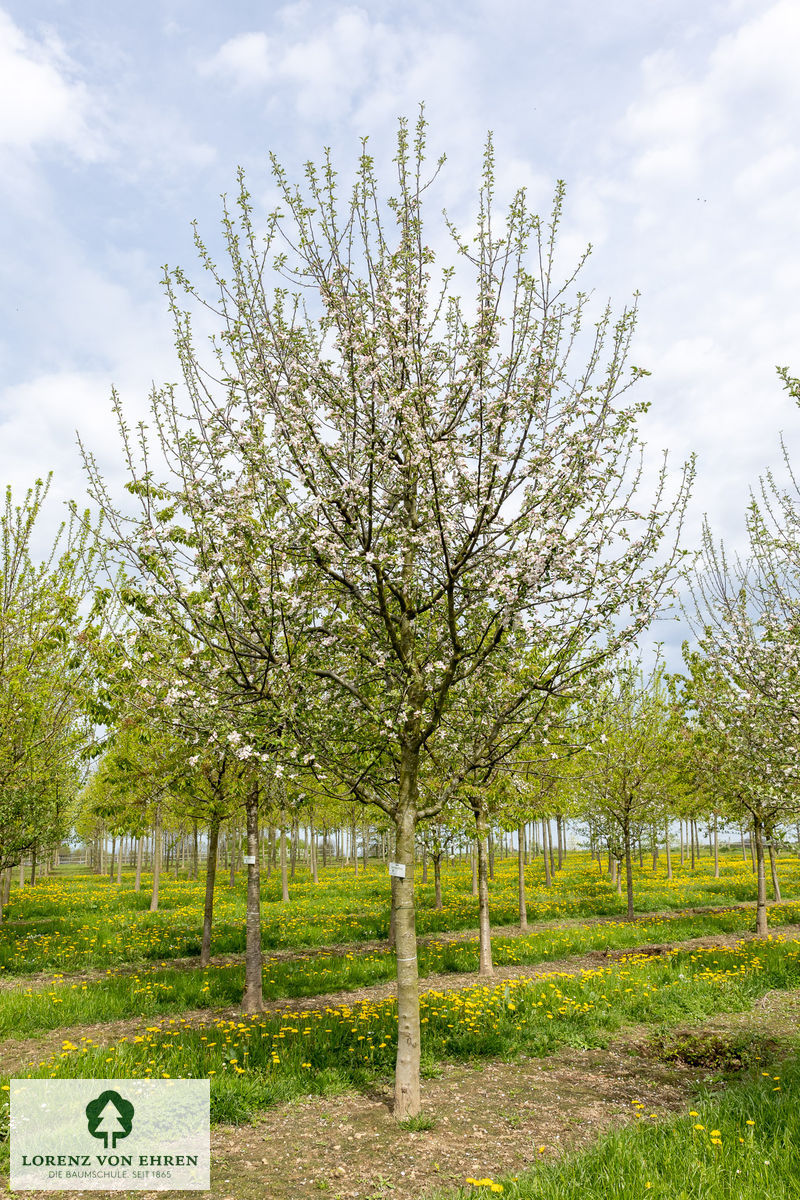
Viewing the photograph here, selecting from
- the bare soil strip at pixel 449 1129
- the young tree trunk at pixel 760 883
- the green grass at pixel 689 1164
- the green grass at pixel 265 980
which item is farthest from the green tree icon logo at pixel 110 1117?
the young tree trunk at pixel 760 883

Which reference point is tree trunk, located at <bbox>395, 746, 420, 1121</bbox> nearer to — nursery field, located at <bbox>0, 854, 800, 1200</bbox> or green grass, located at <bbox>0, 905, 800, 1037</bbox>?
nursery field, located at <bbox>0, 854, 800, 1200</bbox>

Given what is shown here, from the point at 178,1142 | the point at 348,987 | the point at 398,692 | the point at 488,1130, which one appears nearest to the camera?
the point at 178,1142

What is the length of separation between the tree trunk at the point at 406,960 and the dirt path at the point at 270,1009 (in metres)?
3.34

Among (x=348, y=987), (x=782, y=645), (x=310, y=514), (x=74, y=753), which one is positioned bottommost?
(x=348, y=987)

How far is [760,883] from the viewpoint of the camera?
18844 millimetres

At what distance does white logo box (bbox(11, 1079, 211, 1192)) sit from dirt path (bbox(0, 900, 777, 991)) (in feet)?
22.1

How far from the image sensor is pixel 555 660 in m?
7.12

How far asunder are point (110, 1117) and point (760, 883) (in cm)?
1798

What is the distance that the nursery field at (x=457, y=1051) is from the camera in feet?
18.3

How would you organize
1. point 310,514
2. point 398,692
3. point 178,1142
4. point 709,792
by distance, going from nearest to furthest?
point 178,1142 → point 310,514 → point 398,692 → point 709,792

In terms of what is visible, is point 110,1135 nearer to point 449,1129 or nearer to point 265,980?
point 449,1129

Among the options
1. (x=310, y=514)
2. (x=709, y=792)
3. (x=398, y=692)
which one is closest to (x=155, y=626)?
(x=310, y=514)

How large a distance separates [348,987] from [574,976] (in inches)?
159

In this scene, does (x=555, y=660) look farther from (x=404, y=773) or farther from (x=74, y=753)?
(x=74, y=753)
